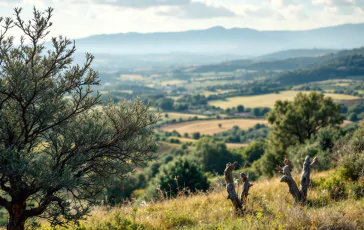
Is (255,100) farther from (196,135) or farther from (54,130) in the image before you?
(54,130)

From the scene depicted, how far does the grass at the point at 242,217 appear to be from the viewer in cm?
640

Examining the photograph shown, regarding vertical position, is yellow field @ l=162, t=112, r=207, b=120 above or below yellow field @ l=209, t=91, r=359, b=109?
below

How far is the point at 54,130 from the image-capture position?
23.0 ft

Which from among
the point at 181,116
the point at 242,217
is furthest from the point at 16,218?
the point at 181,116

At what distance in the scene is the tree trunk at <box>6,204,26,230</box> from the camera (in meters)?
6.78

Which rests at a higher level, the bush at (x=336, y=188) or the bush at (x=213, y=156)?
the bush at (x=336, y=188)

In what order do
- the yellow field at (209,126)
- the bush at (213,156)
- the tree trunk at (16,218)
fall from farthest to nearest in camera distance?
the yellow field at (209,126)
the bush at (213,156)
the tree trunk at (16,218)

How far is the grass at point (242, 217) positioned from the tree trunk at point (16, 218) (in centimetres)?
129

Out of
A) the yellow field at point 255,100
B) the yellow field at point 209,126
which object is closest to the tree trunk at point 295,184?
the yellow field at point 209,126

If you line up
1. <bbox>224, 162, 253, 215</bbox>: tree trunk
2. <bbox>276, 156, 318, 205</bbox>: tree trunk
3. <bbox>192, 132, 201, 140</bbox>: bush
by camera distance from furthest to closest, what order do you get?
<bbox>192, 132, 201, 140</bbox>: bush < <bbox>276, 156, 318, 205</bbox>: tree trunk < <bbox>224, 162, 253, 215</bbox>: tree trunk

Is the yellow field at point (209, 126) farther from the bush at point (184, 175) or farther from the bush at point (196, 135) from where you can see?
the bush at point (184, 175)

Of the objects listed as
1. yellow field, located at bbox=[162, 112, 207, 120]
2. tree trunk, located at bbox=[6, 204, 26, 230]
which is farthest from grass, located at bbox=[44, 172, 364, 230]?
yellow field, located at bbox=[162, 112, 207, 120]

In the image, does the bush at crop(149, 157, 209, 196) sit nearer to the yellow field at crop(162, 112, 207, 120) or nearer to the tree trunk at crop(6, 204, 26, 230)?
the tree trunk at crop(6, 204, 26, 230)

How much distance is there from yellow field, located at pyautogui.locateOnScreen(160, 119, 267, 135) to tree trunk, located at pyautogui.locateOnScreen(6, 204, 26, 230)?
308 feet
